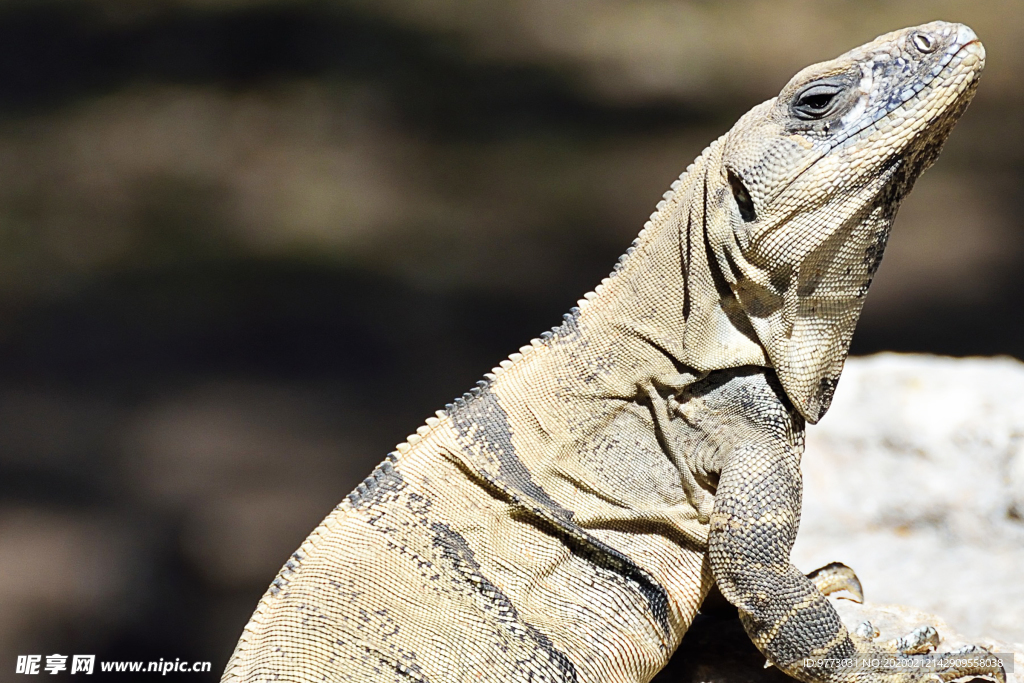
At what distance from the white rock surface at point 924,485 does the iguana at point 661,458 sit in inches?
32.9

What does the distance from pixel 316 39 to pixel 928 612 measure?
612 centimetres

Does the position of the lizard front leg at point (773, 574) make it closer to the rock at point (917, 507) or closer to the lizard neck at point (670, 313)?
the lizard neck at point (670, 313)

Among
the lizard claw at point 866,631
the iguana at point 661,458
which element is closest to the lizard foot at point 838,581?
the lizard claw at point 866,631

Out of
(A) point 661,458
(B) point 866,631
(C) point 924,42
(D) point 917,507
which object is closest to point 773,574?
(A) point 661,458

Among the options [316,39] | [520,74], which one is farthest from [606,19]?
[316,39]

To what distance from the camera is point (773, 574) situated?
260 cm

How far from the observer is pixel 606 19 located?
8.22m

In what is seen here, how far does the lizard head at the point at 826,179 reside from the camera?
258cm

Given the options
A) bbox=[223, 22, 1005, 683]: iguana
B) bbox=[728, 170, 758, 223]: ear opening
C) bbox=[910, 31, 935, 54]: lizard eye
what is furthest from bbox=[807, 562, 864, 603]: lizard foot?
bbox=[910, 31, 935, 54]: lizard eye

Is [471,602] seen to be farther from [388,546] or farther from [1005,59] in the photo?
[1005,59]

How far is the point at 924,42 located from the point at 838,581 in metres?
1.56

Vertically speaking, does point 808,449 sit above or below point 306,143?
below

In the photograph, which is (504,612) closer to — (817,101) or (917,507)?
(817,101)

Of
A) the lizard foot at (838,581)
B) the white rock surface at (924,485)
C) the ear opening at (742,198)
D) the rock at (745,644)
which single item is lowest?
the rock at (745,644)
